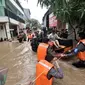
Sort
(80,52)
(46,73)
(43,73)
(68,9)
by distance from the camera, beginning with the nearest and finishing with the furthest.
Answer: (46,73) < (43,73) < (80,52) < (68,9)

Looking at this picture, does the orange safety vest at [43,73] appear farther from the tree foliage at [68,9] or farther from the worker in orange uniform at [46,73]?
the tree foliage at [68,9]

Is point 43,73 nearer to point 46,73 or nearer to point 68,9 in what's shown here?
point 46,73

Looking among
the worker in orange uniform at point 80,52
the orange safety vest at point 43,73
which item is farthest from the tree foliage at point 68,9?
the orange safety vest at point 43,73

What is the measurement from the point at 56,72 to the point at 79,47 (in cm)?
258

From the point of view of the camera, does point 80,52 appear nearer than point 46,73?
No

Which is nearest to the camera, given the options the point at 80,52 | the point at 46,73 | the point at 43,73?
the point at 46,73

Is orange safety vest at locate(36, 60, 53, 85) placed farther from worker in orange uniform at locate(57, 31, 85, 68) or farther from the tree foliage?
the tree foliage

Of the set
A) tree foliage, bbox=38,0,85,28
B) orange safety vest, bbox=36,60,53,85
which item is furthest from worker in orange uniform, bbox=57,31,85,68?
orange safety vest, bbox=36,60,53,85

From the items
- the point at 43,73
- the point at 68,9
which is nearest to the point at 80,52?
Answer: the point at 68,9

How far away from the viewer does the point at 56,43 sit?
1071cm

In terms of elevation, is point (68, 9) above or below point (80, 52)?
above

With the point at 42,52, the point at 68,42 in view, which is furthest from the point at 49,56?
the point at 68,42

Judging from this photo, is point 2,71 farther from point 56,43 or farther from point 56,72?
point 56,43

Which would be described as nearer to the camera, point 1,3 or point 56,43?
point 56,43
